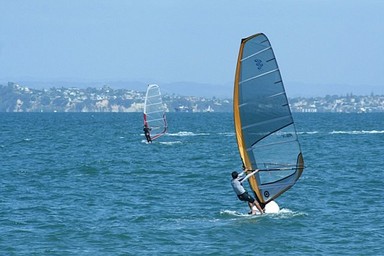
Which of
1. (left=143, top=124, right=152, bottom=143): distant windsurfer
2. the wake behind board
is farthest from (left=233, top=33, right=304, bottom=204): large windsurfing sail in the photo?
(left=143, top=124, right=152, bottom=143): distant windsurfer

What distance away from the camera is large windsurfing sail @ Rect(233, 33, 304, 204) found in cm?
2517

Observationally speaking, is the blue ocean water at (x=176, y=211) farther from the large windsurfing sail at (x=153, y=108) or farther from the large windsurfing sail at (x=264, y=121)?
the large windsurfing sail at (x=153, y=108)

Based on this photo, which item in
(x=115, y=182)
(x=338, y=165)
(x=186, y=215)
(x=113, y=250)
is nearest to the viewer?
(x=113, y=250)

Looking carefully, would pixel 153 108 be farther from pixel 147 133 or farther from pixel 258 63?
pixel 258 63

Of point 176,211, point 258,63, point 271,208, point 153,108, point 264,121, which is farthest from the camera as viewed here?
point 153,108

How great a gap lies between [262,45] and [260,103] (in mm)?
1583

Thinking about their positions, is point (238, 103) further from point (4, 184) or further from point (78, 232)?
point (4, 184)

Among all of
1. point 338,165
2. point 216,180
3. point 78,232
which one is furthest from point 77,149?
point 78,232

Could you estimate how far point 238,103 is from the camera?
2534 cm

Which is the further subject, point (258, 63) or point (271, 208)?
point (271, 208)

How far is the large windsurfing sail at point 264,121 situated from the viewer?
2517cm

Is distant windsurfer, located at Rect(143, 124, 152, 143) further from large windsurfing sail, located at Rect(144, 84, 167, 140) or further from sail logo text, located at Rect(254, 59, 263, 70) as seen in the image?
sail logo text, located at Rect(254, 59, 263, 70)

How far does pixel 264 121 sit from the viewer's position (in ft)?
84.6

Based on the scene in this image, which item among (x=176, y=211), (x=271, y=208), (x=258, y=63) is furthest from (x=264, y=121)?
(x=176, y=211)
